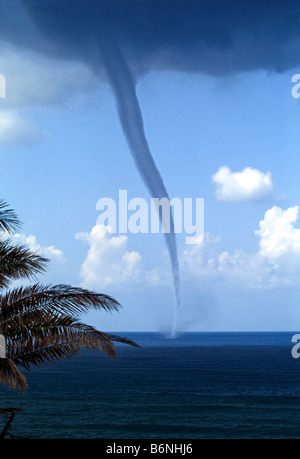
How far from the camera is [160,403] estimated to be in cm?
7894

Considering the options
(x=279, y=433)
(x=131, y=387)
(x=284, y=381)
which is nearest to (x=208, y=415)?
(x=279, y=433)

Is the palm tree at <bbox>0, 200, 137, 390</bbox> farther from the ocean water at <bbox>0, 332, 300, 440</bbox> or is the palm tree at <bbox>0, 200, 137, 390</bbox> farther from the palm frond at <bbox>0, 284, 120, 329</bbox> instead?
the ocean water at <bbox>0, 332, 300, 440</bbox>

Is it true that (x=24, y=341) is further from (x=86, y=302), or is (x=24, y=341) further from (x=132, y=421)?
(x=132, y=421)

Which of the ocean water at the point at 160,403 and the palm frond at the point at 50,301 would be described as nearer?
the palm frond at the point at 50,301

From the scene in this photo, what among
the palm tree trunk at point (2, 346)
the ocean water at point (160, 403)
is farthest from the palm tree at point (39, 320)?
the ocean water at point (160, 403)

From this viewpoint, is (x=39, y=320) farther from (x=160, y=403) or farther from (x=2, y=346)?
(x=160, y=403)

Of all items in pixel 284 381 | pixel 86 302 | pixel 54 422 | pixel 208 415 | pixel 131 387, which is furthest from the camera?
pixel 284 381

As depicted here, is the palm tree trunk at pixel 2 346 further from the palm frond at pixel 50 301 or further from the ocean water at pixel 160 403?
the ocean water at pixel 160 403

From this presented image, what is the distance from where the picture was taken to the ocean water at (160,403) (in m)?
59.7

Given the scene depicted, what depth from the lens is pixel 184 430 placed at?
61.0 m

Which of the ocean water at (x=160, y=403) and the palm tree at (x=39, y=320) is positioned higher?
the ocean water at (x=160, y=403)

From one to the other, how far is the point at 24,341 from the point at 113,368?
401ft

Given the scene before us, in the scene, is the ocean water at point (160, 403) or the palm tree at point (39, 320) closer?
the palm tree at point (39, 320)
